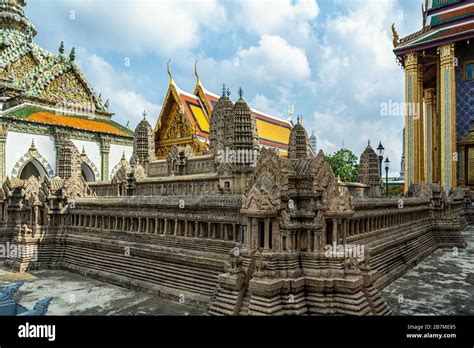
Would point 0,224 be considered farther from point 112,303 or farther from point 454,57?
point 454,57

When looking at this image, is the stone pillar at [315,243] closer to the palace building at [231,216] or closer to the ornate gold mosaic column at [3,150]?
the palace building at [231,216]

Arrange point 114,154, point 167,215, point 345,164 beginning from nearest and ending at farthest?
1. point 167,215
2. point 114,154
3. point 345,164

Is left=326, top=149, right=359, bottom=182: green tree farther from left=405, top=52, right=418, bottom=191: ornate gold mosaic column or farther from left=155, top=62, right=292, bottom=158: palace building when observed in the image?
left=155, top=62, right=292, bottom=158: palace building

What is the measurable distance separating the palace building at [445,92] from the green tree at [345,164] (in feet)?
33.1

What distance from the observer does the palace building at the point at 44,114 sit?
3681 cm

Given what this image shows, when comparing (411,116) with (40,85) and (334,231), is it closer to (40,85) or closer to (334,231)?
(334,231)

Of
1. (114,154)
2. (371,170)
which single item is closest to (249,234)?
(371,170)

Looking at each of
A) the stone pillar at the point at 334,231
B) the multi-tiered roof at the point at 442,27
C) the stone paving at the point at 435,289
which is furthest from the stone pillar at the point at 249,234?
the multi-tiered roof at the point at 442,27

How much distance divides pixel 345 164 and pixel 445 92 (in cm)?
1535

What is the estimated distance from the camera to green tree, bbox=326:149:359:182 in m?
46.9

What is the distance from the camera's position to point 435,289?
13180 millimetres

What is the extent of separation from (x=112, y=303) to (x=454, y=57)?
A: 120ft
